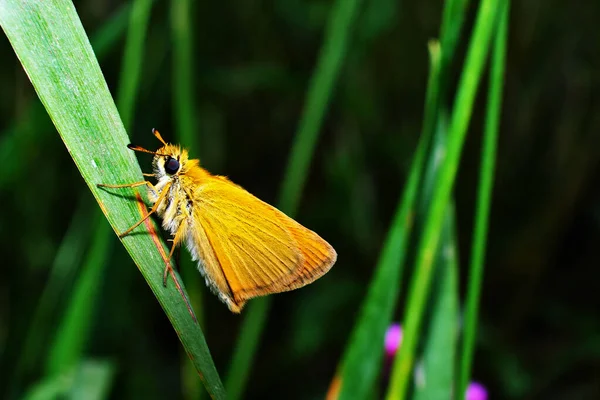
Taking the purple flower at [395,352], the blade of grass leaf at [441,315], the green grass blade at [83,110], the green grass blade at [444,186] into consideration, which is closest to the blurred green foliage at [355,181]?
the purple flower at [395,352]

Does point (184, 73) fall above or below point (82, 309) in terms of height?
above

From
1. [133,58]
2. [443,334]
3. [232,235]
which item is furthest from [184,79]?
[443,334]

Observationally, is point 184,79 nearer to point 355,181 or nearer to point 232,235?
point 232,235

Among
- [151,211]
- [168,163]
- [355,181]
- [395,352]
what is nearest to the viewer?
[151,211]

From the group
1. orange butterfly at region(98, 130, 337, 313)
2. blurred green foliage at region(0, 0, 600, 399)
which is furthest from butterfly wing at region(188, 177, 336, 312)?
blurred green foliage at region(0, 0, 600, 399)

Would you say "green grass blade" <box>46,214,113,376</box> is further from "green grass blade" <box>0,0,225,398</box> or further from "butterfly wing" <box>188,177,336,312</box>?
"green grass blade" <box>0,0,225,398</box>

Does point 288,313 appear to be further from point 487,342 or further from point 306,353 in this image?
point 487,342

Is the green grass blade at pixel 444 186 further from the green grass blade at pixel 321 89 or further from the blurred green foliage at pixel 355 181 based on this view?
the blurred green foliage at pixel 355 181
